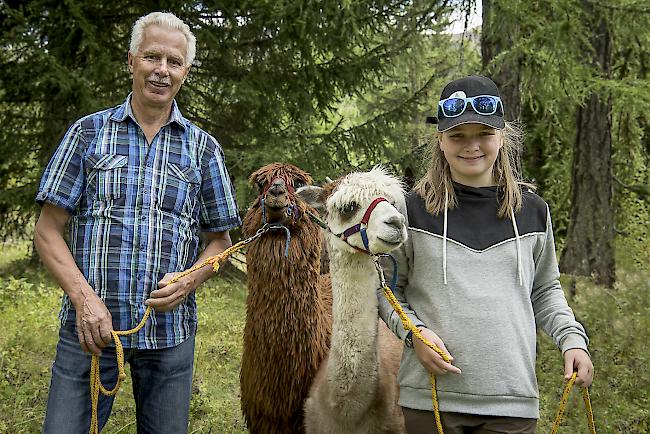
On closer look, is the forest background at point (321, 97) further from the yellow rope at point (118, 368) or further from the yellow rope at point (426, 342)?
the yellow rope at point (426, 342)

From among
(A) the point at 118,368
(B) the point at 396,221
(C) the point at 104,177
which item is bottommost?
(A) the point at 118,368

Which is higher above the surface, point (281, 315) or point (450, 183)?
point (450, 183)

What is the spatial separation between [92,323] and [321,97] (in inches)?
294

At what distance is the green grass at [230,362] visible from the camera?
5.35m

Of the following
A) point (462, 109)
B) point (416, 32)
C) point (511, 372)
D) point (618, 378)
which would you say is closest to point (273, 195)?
Answer: point (462, 109)

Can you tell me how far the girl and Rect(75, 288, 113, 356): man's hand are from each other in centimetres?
112

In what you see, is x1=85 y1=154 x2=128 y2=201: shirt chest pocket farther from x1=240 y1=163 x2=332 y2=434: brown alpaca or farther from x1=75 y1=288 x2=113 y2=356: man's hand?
x1=240 y1=163 x2=332 y2=434: brown alpaca

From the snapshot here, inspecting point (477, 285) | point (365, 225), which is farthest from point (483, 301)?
point (365, 225)

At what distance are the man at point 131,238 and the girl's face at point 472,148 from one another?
109 centimetres

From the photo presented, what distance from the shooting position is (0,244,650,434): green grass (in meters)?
5.35

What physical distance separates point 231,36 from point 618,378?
635cm

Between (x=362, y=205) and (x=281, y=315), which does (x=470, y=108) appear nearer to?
(x=362, y=205)

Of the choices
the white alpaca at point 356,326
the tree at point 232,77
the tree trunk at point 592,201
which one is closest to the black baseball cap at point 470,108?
the white alpaca at point 356,326

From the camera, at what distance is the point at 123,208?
2.78 meters
